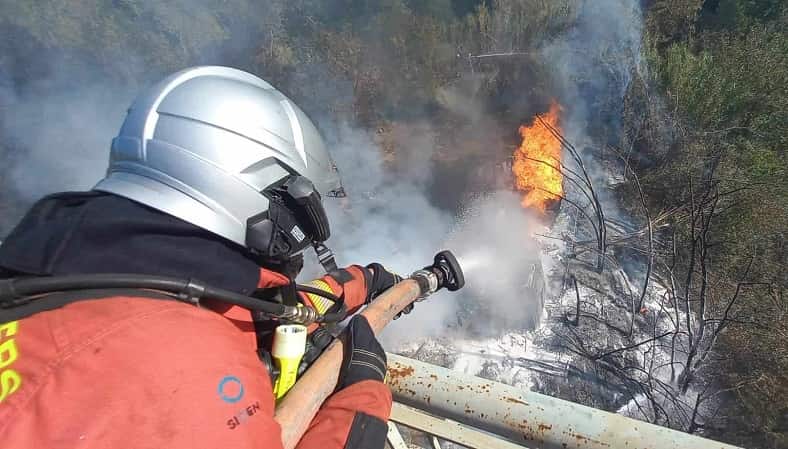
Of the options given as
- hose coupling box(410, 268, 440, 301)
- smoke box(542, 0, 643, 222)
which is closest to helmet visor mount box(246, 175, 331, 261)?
hose coupling box(410, 268, 440, 301)

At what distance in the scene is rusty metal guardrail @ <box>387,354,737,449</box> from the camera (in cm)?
108

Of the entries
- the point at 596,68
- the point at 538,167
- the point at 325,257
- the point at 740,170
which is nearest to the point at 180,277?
the point at 325,257

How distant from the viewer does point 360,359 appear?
53.7 inches

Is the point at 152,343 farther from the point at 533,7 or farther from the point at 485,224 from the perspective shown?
the point at 533,7

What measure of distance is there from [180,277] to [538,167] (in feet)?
37.1

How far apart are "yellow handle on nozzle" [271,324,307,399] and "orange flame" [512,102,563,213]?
8933 mm

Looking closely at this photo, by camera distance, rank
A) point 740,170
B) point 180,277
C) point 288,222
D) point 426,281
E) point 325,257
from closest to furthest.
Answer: point 180,277 < point 288,222 < point 325,257 < point 426,281 < point 740,170

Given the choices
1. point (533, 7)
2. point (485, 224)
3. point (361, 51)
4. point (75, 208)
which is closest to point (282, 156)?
point (75, 208)

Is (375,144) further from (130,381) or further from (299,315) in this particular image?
(130,381)

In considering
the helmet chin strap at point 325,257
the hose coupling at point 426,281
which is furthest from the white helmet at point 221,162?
the hose coupling at point 426,281

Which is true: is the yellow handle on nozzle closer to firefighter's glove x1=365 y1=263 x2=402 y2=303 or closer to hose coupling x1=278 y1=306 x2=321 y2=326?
hose coupling x1=278 y1=306 x2=321 y2=326

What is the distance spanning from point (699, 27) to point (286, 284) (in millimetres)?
20222

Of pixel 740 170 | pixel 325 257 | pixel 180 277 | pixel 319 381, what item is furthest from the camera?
pixel 740 170

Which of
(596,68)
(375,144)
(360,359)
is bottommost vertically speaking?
(360,359)
